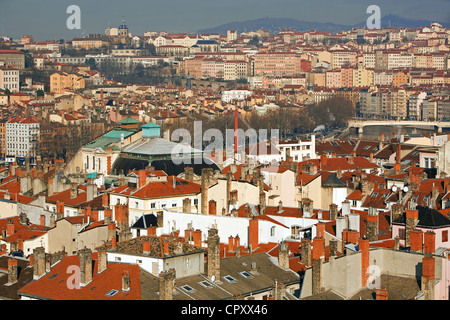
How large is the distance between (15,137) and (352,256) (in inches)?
1143

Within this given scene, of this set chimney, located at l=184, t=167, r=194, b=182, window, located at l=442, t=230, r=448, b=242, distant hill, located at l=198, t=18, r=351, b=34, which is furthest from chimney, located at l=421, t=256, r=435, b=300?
distant hill, located at l=198, t=18, r=351, b=34

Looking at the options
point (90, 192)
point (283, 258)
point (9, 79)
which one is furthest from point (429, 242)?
point (9, 79)

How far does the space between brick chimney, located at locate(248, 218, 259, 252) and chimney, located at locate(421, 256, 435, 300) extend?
11.9 feet

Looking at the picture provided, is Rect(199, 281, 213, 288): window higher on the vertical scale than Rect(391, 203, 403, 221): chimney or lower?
lower

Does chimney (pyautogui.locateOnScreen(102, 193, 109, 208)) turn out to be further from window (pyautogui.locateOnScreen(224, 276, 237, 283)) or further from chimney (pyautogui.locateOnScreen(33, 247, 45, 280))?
window (pyautogui.locateOnScreen(224, 276, 237, 283))

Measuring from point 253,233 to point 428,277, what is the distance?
3.85 metres

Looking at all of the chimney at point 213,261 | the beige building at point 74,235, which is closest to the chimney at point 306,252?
the chimney at point 213,261

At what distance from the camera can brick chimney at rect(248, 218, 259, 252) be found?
11.6 m

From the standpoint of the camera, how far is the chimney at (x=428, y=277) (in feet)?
26.2

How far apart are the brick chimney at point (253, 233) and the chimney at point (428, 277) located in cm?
Answer: 362

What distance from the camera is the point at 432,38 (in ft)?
310

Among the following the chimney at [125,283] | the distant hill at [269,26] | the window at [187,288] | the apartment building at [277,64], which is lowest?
the window at [187,288]

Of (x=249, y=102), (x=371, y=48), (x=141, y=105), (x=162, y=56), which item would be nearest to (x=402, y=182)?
(x=141, y=105)

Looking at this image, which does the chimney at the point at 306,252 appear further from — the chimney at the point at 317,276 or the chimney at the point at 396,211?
the chimney at the point at 396,211
